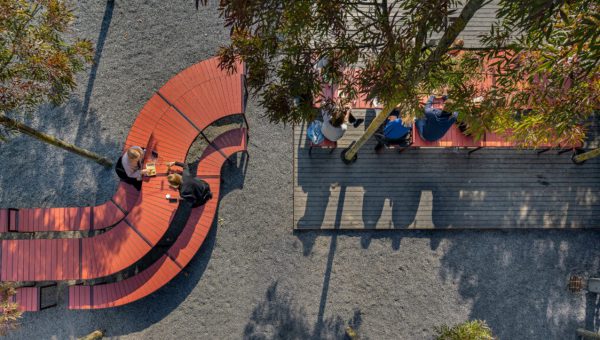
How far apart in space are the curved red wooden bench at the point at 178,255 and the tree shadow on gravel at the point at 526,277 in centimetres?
539

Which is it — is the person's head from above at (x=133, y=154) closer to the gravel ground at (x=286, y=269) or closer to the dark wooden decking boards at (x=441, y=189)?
the gravel ground at (x=286, y=269)

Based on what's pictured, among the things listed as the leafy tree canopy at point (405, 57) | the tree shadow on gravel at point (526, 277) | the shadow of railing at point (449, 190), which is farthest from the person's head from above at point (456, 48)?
the tree shadow on gravel at point (526, 277)

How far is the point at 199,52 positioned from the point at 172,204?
3.83 metres

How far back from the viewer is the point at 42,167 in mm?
7305

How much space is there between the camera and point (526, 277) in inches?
283

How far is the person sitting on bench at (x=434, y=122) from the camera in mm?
6238

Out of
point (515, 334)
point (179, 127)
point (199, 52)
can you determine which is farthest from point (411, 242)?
point (199, 52)

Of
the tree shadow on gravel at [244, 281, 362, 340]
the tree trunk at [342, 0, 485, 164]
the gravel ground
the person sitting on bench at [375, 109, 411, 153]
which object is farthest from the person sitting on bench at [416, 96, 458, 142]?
the tree shadow on gravel at [244, 281, 362, 340]

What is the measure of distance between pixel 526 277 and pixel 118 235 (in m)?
8.96

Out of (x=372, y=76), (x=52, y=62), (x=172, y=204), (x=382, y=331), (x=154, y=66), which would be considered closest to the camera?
(x=372, y=76)

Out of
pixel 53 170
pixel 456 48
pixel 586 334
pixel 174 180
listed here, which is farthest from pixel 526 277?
pixel 53 170

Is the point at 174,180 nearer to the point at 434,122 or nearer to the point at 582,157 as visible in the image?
the point at 434,122

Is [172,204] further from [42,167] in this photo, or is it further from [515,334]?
[515,334]

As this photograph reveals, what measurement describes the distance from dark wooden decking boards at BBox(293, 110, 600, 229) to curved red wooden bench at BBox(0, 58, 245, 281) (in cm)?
274
